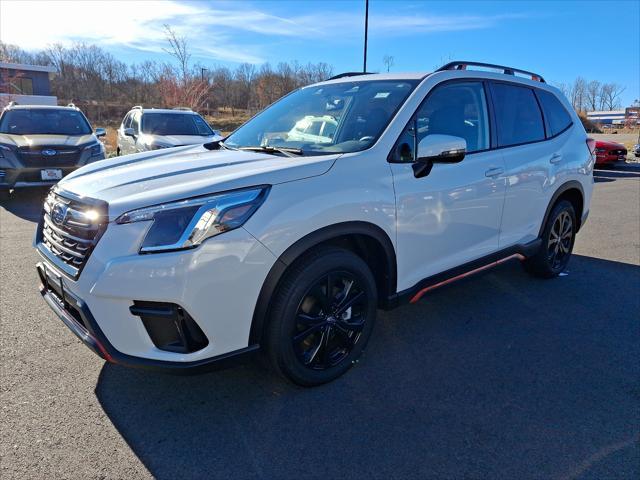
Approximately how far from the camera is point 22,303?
13.1 feet

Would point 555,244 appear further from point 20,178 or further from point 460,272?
point 20,178

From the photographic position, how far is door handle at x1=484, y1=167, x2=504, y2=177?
355 centimetres

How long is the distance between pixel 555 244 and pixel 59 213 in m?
4.43

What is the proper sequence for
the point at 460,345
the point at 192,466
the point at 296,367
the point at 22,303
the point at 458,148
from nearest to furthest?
1. the point at 192,466
2. the point at 296,367
3. the point at 458,148
4. the point at 460,345
5. the point at 22,303

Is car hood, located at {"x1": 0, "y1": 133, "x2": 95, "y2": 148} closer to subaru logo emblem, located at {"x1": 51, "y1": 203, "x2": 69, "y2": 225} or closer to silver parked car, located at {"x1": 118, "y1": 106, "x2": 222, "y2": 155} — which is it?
silver parked car, located at {"x1": 118, "y1": 106, "x2": 222, "y2": 155}

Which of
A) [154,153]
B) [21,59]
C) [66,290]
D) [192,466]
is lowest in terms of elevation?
[192,466]

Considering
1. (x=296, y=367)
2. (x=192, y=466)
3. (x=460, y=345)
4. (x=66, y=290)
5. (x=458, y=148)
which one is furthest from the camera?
(x=460, y=345)

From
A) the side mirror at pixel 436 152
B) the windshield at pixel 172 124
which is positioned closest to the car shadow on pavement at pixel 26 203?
the windshield at pixel 172 124

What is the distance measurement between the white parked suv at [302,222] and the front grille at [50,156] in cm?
555

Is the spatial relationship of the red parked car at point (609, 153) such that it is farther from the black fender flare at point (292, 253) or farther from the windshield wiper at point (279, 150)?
the black fender flare at point (292, 253)

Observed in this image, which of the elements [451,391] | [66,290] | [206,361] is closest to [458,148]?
[451,391]

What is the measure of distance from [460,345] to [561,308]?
1.32m

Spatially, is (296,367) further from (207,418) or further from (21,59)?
(21,59)

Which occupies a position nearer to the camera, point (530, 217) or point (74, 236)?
point (74, 236)
